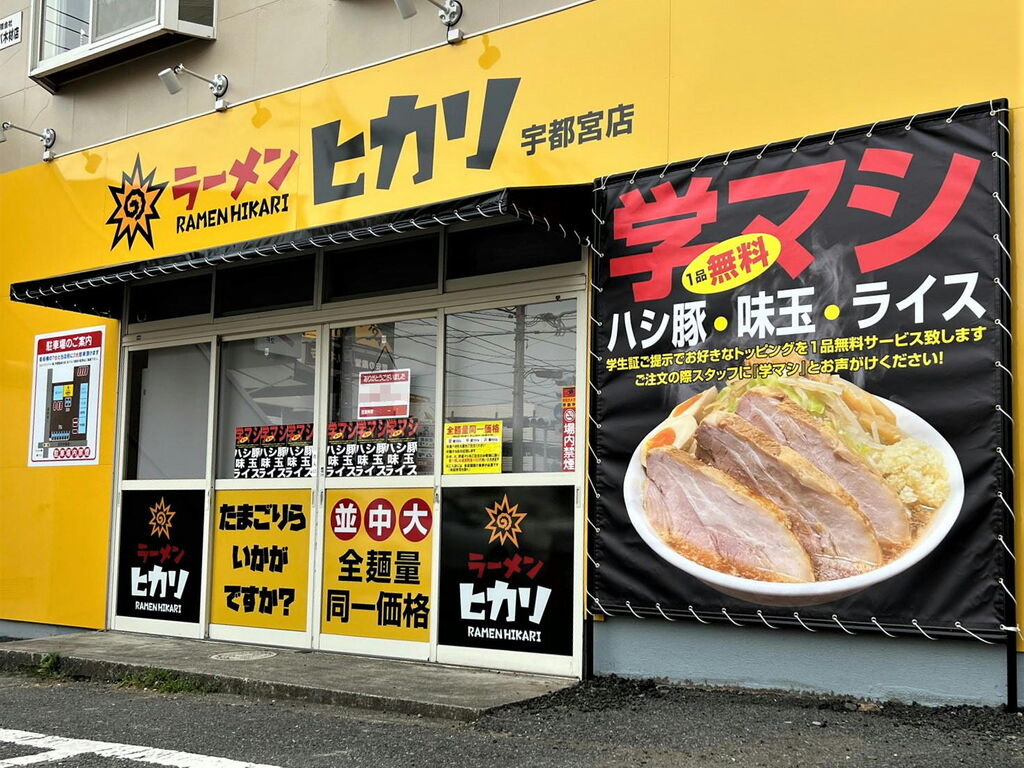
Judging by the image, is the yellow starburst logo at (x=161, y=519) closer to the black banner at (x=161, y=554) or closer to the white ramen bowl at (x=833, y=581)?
the black banner at (x=161, y=554)

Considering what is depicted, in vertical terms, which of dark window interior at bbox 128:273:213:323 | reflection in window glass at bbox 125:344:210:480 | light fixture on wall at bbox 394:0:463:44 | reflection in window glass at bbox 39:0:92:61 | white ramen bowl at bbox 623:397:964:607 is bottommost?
white ramen bowl at bbox 623:397:964:607

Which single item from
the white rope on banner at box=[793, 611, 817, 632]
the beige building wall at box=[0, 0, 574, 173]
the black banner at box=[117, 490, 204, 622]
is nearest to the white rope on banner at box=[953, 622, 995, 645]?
the white rope on banner at box=[793, 611, 817, 632]

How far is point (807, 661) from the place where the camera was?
229 inches

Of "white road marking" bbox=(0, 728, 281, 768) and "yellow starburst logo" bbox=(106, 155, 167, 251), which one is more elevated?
"yellow starburst logo" bbox=(106, 155, 167, 251)

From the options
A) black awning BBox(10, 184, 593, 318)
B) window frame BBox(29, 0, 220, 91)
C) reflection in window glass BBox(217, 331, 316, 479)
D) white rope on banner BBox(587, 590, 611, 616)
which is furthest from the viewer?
window frame BBox(29, 0, 220, 91)

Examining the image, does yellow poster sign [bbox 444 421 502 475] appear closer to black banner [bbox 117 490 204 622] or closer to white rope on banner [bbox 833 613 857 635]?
white rope on banner [bbox 833 613 857 635]

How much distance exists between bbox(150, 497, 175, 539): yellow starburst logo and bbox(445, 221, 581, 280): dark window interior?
3.39m

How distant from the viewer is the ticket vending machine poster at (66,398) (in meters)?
9.81

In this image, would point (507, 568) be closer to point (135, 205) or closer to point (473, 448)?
point (473, 448)

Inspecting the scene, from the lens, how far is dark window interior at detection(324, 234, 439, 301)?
7918mm

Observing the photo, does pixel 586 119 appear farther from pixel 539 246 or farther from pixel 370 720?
pixel 370 720

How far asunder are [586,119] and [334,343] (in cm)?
271

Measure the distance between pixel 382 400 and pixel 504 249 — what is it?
59.0 inches

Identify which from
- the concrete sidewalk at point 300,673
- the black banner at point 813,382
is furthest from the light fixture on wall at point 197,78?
the concrete sidewalk at point 300,673
